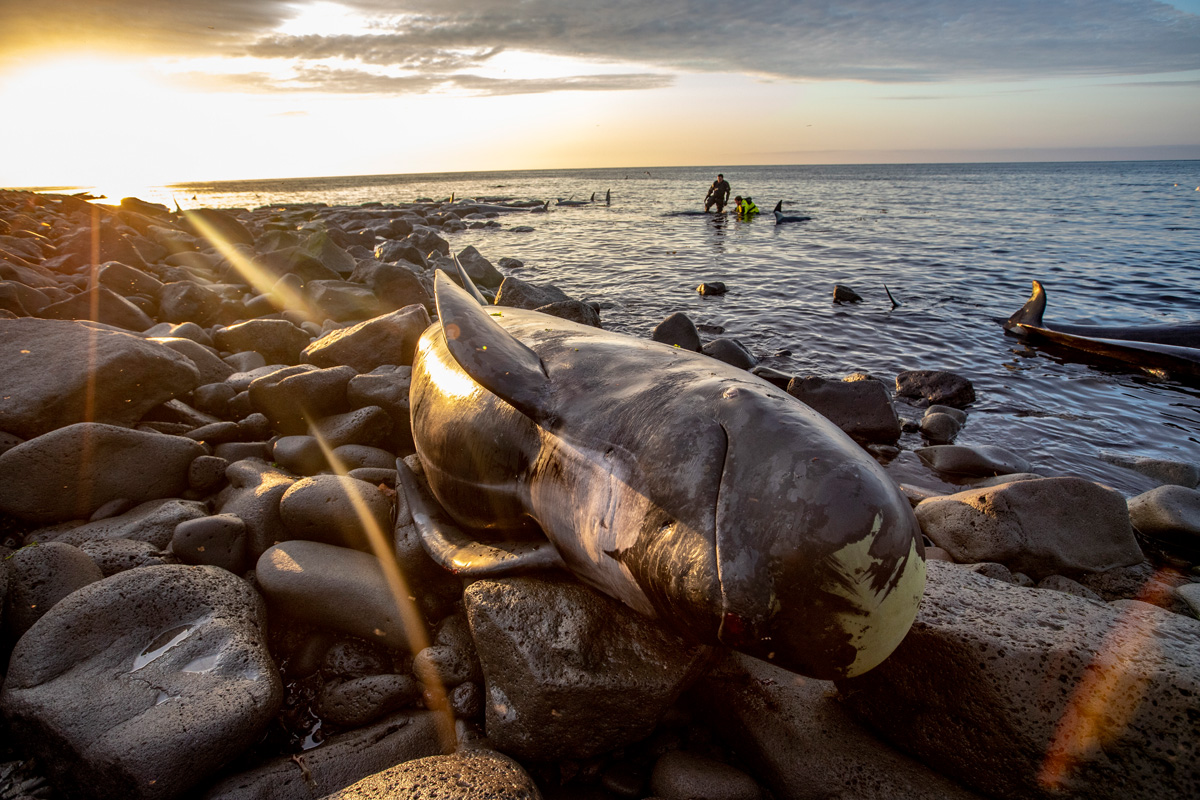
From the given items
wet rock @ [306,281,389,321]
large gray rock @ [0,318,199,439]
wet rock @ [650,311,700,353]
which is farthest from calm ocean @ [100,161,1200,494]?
large gray rock @ [0,318,199,439]

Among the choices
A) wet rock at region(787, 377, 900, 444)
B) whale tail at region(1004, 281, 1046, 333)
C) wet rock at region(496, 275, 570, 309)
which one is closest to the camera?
wet rock at region(787, 377, 900, 444)

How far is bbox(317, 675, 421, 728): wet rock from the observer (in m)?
2.63

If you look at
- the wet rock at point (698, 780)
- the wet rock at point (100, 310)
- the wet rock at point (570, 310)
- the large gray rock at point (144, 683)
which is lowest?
the wet rock at point (698, 780)

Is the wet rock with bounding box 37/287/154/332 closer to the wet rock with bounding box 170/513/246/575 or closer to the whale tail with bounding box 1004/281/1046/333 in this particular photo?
the wet rock with bounding box 170/513/246/575

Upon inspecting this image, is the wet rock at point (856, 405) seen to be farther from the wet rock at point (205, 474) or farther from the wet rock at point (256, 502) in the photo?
the wet rock at point (205, 474)

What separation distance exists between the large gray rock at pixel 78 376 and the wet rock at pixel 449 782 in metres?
3.88

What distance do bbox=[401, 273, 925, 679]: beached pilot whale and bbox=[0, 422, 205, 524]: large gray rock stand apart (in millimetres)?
2019

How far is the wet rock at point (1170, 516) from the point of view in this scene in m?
4.23

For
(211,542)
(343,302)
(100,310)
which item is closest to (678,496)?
(211,542)

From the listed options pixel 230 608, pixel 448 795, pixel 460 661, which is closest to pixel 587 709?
pixel 448 795

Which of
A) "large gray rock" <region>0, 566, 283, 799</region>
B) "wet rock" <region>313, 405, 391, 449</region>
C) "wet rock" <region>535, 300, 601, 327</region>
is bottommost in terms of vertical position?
"large gray rock" <region>0, 566, 283, 799</region>

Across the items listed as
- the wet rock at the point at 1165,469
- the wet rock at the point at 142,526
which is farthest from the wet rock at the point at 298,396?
the wet rock at the point at 1165,469

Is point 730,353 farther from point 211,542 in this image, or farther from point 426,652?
point 211,542

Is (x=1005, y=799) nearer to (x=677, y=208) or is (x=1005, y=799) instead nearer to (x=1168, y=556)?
(x=1168, y=556)
